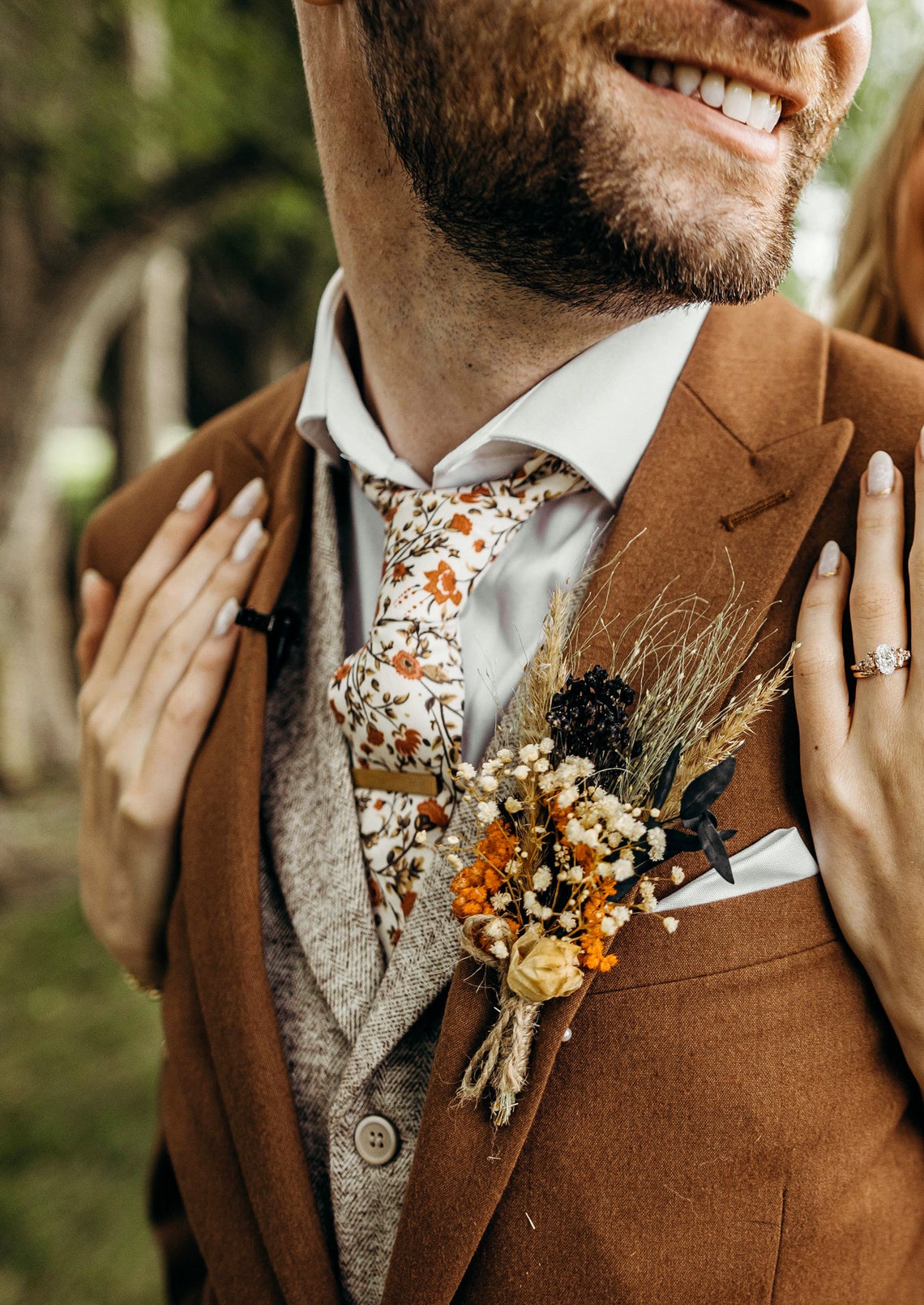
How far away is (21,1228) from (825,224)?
8.51 meters

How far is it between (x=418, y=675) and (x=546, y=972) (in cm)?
49

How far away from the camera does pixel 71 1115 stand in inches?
163

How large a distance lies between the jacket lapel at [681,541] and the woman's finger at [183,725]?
28.9 inches

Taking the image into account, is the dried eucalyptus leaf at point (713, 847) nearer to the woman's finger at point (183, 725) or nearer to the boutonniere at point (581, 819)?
the boutonniere at point (581, 819)

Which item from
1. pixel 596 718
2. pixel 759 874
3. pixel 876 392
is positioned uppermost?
pixel 876 392

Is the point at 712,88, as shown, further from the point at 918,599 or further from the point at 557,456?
the point at 918,599

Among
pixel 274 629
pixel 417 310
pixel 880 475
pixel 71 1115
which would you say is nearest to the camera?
pixel 880 475

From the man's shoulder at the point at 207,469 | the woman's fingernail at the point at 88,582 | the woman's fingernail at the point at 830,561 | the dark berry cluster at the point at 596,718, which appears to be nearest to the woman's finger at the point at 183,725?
the man's shoulder at the point at 207,469

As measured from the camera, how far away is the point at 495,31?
1.16 m

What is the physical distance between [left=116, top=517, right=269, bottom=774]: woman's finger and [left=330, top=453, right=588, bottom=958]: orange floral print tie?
36cm

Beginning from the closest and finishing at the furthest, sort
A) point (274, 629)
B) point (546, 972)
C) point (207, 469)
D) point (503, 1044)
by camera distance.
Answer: point (546, 972) < point (503, 1044) < point (274, 629) < point (207, 469)

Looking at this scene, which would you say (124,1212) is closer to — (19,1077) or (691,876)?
(19,1077)

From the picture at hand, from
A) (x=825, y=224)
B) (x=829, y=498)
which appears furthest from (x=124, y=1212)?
(x=825, y=224)

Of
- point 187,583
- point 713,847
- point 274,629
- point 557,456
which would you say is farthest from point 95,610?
point 713,847
